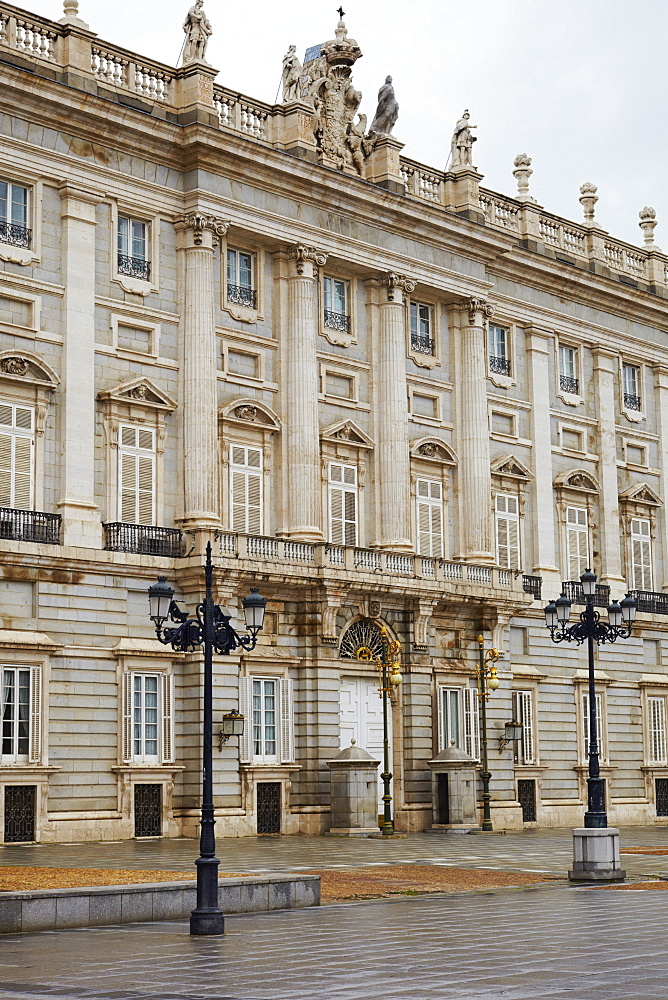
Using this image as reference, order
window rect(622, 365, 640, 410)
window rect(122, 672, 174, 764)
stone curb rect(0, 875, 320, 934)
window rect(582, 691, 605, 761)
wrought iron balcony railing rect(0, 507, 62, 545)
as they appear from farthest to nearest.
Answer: window rect(622, 365, 640, 410) < window rect(582, 691, 605, 761) < window rect(122, 672, 174, 764) < wrought iron balcony railing rect(0, 507, 62, 545) < stone curb rect(0, 875, 320, 934)

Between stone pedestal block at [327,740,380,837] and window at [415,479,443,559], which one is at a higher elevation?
window at [415,479,443,559]

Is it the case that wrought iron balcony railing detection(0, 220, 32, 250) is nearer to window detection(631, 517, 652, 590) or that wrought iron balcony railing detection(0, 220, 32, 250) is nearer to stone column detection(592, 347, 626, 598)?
stone column detection(592, 347, 626, 598)

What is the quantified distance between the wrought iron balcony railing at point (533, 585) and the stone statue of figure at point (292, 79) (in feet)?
49.7

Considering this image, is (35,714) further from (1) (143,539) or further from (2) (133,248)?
(2) (133,248)

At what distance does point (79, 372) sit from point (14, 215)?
148 inches

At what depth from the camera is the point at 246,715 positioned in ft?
122

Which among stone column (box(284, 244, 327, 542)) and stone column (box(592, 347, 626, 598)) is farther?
stone column (box(592, 347, 626, 598))

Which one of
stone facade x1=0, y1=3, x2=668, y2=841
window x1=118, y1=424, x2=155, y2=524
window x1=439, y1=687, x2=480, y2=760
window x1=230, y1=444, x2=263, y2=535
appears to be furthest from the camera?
window x1=439, y1=687, x2=480, y2=760

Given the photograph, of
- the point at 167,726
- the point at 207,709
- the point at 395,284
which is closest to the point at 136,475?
the point at 167,726

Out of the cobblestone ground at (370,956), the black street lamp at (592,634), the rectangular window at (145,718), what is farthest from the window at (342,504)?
the cobblestone ground at (370,956)

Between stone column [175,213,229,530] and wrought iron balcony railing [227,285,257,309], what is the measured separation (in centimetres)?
129

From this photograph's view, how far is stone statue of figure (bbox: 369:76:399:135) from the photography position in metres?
44.1

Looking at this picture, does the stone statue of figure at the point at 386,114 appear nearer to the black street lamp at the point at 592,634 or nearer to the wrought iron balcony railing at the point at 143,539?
the wrought iron balcony railing at the point at 143,539

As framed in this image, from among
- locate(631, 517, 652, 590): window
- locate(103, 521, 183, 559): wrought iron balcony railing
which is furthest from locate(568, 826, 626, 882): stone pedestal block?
locate(631, 517, 652, 590): window
